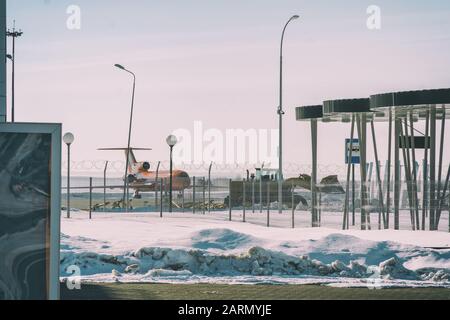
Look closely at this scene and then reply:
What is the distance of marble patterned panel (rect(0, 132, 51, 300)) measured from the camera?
25.8 ft

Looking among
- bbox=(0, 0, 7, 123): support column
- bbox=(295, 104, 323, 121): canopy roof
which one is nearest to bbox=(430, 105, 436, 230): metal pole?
bbox=(295, 104, 323, 121): canopy roof

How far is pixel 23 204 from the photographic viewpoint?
786 cm

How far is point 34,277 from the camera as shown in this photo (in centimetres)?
795

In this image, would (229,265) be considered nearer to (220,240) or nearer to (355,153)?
(220,240)

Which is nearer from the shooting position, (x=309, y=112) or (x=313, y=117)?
(x=313, y=117)

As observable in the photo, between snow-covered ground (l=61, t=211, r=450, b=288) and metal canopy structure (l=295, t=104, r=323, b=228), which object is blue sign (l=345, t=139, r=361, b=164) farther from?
snow-covered ground (l=61, t=211, r=450, b=288)

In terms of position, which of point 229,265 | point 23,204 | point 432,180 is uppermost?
point 432,180

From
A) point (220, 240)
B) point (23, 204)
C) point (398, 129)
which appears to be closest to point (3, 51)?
point (23, 204)

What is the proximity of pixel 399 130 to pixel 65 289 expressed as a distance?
764 inches

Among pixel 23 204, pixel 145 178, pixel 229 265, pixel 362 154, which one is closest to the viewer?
pixel 23 204

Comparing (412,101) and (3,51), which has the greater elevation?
(412,101)

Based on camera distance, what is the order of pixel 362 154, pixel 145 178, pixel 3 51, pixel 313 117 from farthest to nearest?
1. pixel 145 178
2. pixel 313 117
3. pixel 362 154
4. pixel 3 51

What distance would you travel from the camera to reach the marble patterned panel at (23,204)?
785 centimetres
